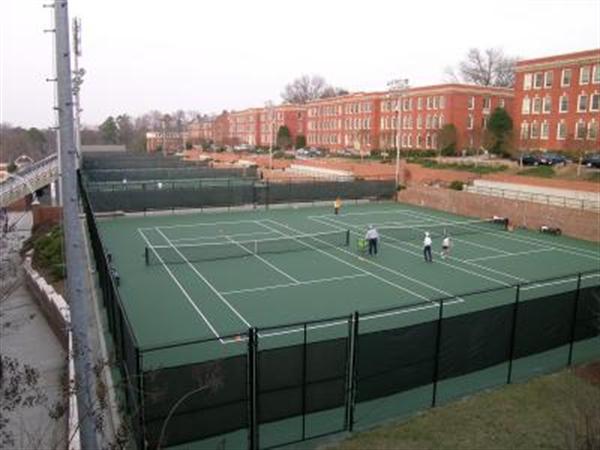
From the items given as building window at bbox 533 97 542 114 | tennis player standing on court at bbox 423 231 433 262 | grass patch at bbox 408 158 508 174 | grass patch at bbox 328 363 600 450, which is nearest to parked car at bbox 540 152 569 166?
grass patch at bbox 408 158 508 174

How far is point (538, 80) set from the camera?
64.6 meters

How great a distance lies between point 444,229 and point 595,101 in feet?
101

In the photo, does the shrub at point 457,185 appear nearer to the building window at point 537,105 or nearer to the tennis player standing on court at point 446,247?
the tennis player standing on court at point 446,247

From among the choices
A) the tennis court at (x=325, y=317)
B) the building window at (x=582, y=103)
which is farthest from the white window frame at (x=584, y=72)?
the tennis court at (x=325, y=317)

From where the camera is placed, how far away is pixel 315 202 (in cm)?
5016

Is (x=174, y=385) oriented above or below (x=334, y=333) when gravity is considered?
above

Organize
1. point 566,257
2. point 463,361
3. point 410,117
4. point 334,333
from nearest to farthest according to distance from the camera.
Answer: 1. point 463,361
2. point 334,333
3. point 566,257
4. point 410,117

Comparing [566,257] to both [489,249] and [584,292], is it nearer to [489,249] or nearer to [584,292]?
[489,249]

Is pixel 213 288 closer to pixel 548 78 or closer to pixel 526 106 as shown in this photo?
pixel 548 78

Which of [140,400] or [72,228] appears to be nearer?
[72,228]

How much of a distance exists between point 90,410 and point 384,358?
21.6ft

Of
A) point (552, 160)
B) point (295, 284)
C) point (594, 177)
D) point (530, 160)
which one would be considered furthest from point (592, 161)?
point (295, 284)

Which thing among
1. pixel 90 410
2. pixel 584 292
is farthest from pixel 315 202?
pixel 90 410

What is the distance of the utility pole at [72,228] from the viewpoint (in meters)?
7.39
